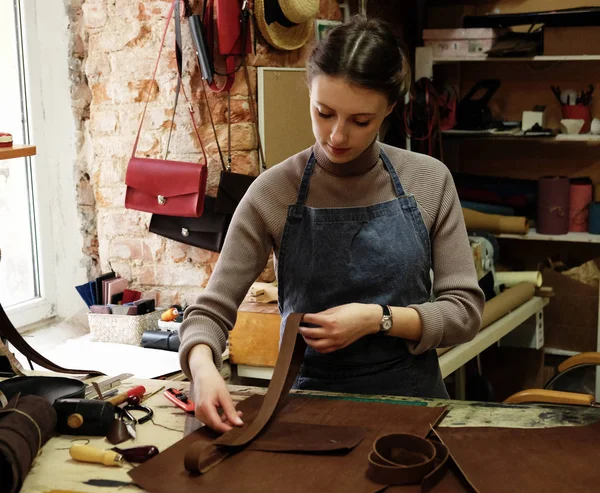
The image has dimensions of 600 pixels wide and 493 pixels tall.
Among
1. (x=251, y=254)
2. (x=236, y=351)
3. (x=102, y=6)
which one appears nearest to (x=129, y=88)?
(x=102, y=6)

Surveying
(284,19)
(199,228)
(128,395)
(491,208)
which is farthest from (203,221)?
(491,208)

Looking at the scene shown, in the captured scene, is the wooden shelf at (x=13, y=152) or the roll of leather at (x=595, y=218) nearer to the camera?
the wooden shelf at (x=13, y=152)

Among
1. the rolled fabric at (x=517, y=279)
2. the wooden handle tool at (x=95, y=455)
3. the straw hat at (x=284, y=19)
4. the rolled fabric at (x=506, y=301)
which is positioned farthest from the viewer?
the rolled fabric at (x=517, y=279)

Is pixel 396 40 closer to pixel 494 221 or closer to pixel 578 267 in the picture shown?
pixel 494 221

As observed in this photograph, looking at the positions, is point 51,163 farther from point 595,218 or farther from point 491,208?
point 595,218

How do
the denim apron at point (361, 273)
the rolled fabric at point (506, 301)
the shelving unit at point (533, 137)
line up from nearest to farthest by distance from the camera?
the denim apron at point (361, 273) < the rolled fabric at point (506, 301) < the shelving unit at point (533, 137)

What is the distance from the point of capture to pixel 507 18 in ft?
12.2

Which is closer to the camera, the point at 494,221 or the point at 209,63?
the point at 209,63

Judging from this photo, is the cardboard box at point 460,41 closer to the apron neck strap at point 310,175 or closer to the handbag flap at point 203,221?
Result: the handbag flap at point 203,221

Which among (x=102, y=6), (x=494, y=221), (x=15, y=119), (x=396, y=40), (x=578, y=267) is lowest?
(x=578, y=267)

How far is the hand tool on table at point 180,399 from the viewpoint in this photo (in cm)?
153

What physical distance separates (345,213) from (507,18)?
237cm

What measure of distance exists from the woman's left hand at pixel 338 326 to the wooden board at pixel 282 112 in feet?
4.42

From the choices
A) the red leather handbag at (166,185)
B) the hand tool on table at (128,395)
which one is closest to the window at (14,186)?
the red leather handbag at (166,185)
